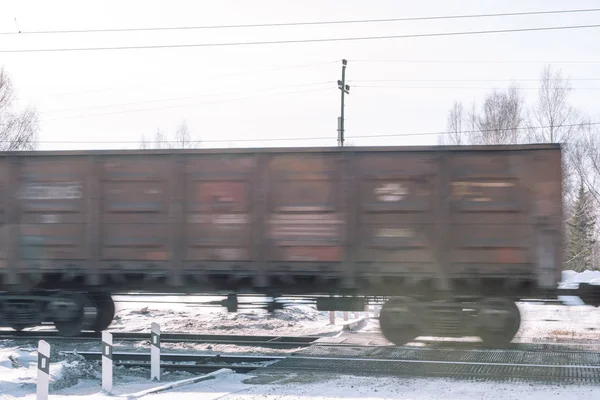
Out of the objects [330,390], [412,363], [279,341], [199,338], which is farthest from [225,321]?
[330,390]

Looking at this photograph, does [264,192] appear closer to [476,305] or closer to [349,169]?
[349,169]

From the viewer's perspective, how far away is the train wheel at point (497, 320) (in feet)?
42.2

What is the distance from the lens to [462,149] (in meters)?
13.0

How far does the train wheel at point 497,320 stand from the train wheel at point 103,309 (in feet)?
24.8

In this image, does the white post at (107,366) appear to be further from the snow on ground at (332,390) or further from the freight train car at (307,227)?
the freight train car at (307,227)

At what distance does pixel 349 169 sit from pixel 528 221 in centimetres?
333

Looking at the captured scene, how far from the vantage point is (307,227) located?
520 inches

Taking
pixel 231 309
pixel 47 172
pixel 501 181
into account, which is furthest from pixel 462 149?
pixel 47 172

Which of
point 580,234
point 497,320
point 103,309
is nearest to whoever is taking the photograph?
point 497,320

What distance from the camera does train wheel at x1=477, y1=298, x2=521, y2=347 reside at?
42.2 ft

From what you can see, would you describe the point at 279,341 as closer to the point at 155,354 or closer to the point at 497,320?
the point at 155,354

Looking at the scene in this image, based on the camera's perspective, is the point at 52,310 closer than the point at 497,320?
No

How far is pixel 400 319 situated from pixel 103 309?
6326 millimetres

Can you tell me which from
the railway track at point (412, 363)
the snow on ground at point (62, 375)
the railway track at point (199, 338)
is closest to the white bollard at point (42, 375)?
the snow on ground at point (62, 375)
